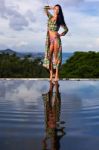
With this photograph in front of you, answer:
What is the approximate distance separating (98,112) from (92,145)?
2.56 m

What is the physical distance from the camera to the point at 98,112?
6.94m

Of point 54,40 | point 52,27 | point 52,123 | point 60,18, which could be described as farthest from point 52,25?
point 52,123

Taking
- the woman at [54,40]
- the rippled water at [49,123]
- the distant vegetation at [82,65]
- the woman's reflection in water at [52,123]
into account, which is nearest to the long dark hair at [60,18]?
the woman at [54,40]

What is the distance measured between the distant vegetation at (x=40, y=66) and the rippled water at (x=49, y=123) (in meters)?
9.52

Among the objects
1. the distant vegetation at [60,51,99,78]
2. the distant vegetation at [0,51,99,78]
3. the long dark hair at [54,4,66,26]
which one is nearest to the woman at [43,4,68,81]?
the long dark hair at [54,4,66,26]

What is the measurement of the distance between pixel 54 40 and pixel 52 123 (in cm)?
591

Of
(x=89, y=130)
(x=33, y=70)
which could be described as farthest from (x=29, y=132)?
(x=33, y=70)

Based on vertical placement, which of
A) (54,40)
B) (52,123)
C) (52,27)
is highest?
(52,27)

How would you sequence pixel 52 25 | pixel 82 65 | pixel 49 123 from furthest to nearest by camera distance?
pixel 82 65 → pixel 52 25 → pixel 49 123

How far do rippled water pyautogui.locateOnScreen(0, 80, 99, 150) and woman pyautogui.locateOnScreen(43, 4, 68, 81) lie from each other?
275cm

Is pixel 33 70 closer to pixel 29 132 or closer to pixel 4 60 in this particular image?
pixel 4 60

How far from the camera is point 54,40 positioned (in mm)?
11461

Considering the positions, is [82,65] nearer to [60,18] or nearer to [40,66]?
[40,66]

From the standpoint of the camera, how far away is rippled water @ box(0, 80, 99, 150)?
4414mm
